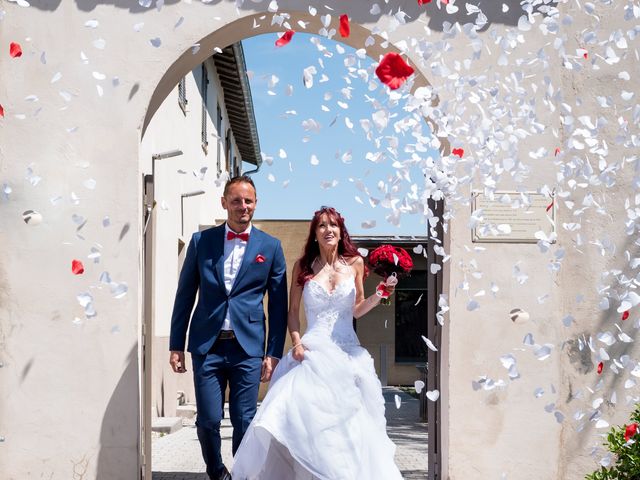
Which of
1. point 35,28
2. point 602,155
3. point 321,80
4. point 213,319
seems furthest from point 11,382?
point 602,155

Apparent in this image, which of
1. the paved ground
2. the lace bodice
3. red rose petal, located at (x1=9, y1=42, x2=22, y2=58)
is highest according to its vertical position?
red rose petal, located at (x1=9, y1=42, x2=22, y2=58)

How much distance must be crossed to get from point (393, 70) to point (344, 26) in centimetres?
52

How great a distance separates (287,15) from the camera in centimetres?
654

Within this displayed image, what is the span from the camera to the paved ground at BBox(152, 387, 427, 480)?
8.38m

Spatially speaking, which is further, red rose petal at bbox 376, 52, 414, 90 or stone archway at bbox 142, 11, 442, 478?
stone archway at bbox 142, 11, 442, 478

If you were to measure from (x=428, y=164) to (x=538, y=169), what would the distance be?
2.71 feet

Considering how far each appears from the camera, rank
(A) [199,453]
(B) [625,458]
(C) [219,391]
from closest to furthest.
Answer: (B) [625,458] < (C) [219,391] < (A) [199,453]

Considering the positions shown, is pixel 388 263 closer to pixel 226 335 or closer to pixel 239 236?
pixel 239 236

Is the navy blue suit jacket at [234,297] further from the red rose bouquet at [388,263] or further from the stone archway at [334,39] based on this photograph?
the stone archway at [334,39]

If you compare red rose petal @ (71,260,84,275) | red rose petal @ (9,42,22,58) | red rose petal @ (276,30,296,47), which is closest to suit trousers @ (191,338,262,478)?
red rose petal @ (71,260,84,275)

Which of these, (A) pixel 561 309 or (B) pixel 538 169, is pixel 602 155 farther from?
(A) pixel 561 309

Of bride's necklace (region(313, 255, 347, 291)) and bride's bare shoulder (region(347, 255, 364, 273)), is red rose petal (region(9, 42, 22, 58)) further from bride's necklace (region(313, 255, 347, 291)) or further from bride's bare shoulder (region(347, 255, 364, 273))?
bride's bare shoulder (region(347, 255, 364, 273))

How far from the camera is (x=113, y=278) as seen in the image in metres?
6.48

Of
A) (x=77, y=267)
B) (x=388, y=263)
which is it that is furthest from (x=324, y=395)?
(x=77, y=267)
